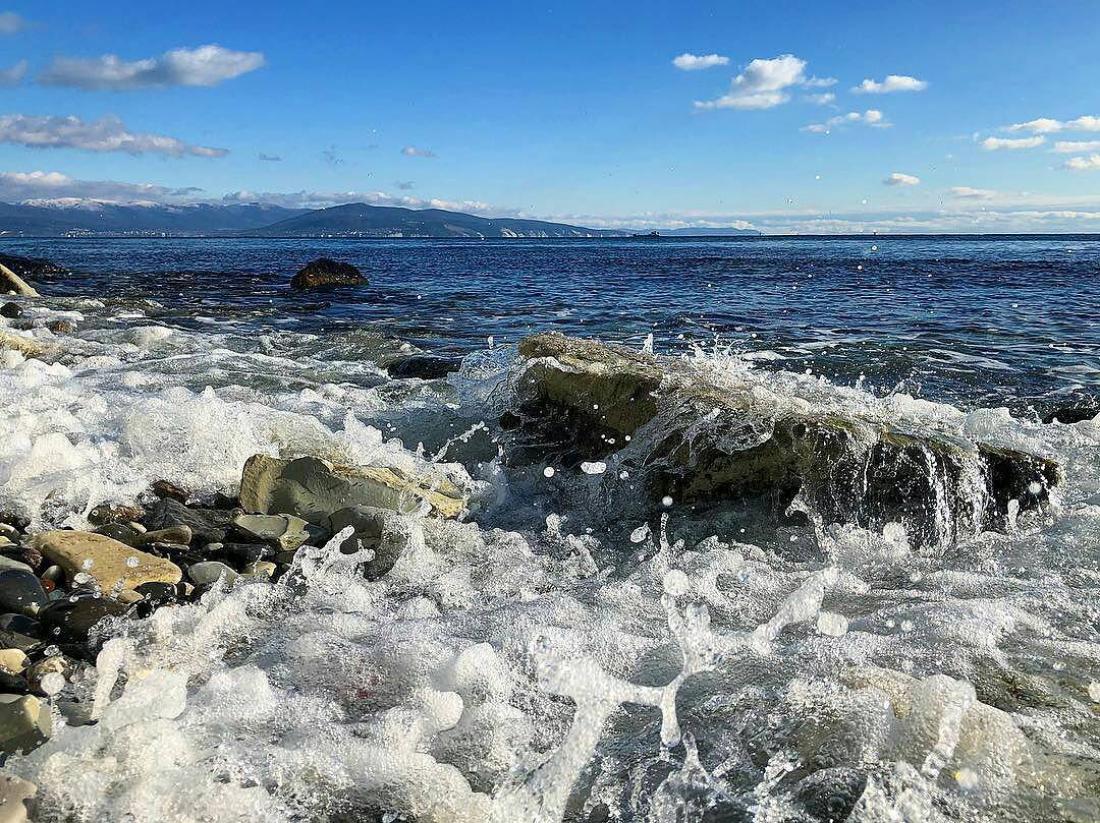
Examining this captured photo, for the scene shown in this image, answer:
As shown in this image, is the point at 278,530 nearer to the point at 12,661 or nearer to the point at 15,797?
the point at 12,661

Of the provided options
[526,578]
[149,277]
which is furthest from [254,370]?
[149,277]

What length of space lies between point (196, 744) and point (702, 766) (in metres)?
2.10

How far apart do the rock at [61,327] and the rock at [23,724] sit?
15441 mm

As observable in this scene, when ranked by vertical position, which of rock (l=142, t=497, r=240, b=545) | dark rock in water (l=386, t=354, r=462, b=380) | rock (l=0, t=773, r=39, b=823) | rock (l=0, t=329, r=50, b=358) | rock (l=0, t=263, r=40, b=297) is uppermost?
rock (l=0, t=263, r=40, b=297)

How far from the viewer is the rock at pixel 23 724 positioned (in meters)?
2.90

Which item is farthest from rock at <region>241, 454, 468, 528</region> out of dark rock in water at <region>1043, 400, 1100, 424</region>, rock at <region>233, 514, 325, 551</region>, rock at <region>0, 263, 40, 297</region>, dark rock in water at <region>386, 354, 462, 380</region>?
rock at <region>0, 263, 40, 297</region>

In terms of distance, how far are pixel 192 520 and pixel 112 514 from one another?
57 cm

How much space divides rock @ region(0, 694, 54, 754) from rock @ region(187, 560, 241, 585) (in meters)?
1.44

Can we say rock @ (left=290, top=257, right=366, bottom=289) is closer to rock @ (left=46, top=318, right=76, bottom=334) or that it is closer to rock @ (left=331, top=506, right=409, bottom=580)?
rock @ (left=46, top=318, right=76, bottom=334)

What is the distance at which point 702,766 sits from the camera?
315 cm

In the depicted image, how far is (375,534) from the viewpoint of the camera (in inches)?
210

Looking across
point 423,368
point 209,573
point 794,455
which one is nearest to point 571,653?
point 209,573

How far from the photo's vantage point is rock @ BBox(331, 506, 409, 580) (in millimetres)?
5102

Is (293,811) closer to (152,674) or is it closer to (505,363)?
(152,674)
